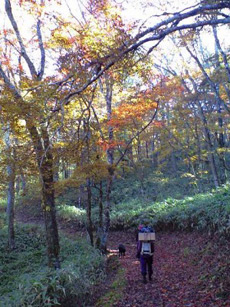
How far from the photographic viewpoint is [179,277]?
24.4 ft

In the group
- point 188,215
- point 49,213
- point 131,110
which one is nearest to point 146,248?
point 49,213

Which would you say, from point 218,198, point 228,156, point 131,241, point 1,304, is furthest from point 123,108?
point 228,156

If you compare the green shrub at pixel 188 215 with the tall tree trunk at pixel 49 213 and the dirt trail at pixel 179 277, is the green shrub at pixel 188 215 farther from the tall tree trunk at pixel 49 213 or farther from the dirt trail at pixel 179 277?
the tall tree trunk at pixel 49 213

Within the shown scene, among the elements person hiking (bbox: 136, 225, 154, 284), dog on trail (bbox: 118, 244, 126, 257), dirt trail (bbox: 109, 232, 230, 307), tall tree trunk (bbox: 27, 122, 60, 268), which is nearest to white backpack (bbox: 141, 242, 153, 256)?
person hiking (bbox: 136, 225, 154, 284)

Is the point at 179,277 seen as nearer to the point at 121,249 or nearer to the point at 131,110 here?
the point at 121,249

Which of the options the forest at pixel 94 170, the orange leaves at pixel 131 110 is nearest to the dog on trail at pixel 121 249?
the forest at pixel 94 170

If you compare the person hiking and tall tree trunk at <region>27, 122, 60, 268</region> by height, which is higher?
tall tree trunk at <region>27, 122, 60, 268</region>

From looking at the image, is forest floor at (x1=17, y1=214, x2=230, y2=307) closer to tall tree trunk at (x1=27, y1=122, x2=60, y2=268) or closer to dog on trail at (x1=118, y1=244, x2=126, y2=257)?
dog on trail at (x1=118, y1=244, x2=126, y2=257)

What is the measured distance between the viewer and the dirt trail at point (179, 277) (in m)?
5.91

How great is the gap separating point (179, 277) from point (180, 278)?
95 mm

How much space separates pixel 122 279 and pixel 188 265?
2.09m

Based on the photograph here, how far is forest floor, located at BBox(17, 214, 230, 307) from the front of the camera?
19.2 ft

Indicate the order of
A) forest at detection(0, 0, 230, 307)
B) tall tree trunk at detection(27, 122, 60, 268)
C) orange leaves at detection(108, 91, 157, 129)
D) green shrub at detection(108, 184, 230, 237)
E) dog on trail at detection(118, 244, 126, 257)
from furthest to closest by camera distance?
orange leaves at detection(108, 91, 157, 129) → dog on trail at detection(118, 244, 126, 257) → green shrub at detection(108, 184, 230, 237) → tall tree trunk at detection(27, 122, 60, 268) → forest at detection(0, 0, 230, 307)

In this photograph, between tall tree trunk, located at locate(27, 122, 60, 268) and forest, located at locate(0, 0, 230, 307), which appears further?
tall tree trunk, located at locate(27, 122, 60, 268)
